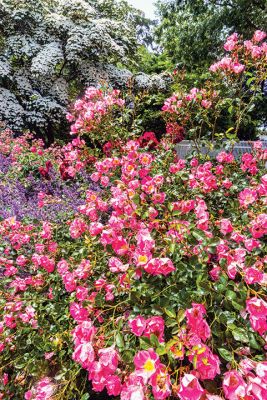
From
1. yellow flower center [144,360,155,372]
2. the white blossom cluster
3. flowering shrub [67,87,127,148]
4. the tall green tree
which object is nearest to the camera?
yellow flower center [144,360,155,372]

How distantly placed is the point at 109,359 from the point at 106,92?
2136 millimetres

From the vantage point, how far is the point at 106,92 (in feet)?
8.10

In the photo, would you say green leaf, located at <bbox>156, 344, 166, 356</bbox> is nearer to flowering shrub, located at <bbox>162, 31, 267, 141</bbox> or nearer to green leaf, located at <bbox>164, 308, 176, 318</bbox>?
green leaf, located at <bbox>164, 308, 176, 318</bbox>

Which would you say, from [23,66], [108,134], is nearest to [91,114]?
[108,134]

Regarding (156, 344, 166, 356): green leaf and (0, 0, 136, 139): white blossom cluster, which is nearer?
(156, 344, 166, 356): green leaf

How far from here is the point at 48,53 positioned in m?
6.49

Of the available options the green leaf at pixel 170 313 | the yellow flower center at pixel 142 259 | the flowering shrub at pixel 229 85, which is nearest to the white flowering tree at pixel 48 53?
the flowering shrub at pixel 229 85

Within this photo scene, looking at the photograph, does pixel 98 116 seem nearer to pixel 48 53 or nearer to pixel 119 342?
pixel 119 342

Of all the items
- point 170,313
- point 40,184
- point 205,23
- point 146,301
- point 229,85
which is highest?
point 205,23

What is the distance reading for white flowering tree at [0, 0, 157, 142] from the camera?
6566 mm

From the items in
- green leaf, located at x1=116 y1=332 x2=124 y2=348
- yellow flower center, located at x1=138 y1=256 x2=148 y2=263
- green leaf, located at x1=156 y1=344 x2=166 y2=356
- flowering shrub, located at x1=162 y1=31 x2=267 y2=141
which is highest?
flowering shrub, located at x1=162 y1=31 x2=267 y2=141

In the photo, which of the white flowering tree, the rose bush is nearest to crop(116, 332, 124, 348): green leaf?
the rose bush

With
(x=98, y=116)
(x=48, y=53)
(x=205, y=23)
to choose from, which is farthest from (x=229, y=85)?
(x=48, y=53)

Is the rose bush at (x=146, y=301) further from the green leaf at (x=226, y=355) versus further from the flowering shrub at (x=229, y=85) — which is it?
the flowering shrub at (x=229, y=85)
